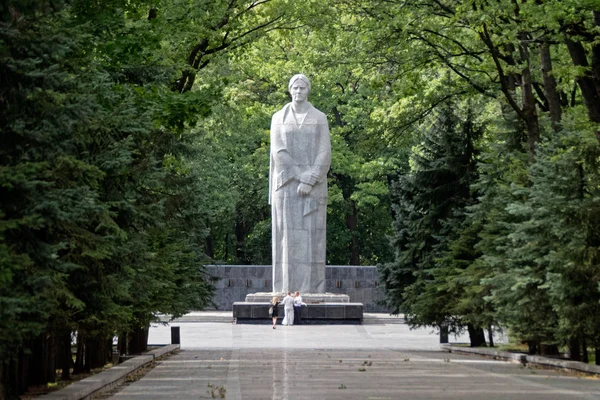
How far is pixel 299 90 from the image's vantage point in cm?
4162

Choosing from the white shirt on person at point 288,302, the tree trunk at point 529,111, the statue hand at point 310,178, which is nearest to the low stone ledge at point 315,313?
the white shirt on person at point 288,302

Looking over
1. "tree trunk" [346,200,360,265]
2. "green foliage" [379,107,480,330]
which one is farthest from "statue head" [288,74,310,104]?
"tree trunk" [346,200,360,265]

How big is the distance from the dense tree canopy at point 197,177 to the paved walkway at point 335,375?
3.87 ft

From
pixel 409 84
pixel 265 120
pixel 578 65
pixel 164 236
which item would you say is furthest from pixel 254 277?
pixel 578 65

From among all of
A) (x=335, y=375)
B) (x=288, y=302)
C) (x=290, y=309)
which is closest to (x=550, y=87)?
(x=335, y=375)

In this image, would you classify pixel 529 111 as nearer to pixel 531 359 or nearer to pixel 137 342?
pixel 531 359

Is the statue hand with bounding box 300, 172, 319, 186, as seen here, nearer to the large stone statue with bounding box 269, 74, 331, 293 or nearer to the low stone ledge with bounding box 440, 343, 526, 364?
the large stone statue with bounding box 269, 74, 331, 293

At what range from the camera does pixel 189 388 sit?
15828 mm

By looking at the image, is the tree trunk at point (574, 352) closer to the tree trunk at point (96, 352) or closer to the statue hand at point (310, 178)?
the tree trunk at point (96, 352)

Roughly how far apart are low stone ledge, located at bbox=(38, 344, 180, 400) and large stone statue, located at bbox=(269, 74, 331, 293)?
1906cm

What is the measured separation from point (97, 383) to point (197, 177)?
1371 centimetres

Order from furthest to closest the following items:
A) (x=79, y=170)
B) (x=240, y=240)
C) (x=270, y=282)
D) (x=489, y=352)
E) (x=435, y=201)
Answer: (x=240, y=240)
(x=270, y=282)
(x=435, y=201)
(x=489, y=352)
(x=79, y=170)

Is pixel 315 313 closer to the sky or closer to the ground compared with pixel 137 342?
closer to the sky

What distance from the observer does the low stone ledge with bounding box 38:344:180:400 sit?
13.7 m
